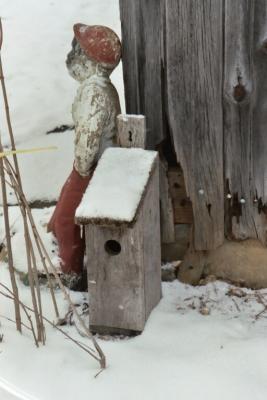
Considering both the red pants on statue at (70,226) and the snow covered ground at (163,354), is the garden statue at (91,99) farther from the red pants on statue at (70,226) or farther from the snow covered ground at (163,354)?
the snow covered ground at (163,354)

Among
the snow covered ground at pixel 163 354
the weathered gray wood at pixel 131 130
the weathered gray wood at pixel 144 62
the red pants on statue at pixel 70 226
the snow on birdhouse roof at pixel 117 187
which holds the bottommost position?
the snow covered ground at pixel 163 354

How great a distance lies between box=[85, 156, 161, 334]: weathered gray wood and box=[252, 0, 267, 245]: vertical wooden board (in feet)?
1.35

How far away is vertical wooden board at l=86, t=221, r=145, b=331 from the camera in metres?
2.71

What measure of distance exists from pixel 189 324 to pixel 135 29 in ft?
3.80

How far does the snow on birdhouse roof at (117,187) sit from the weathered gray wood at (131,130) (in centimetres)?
3

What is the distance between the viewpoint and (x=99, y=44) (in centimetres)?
284

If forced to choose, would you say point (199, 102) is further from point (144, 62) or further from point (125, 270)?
point (125, 270)

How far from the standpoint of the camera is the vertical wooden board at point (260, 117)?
2742 mm

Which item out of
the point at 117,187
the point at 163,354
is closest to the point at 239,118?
the point at 117,187

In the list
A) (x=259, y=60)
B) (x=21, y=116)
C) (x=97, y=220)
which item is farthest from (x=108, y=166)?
(x=21, y=116)

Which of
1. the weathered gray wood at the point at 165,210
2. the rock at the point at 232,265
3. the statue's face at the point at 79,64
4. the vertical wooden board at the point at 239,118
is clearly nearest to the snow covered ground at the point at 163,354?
the rock at the point at 232,265

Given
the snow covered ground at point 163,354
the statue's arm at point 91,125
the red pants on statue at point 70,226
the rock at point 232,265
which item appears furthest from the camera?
the rock at point 232,265

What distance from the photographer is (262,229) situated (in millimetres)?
3049

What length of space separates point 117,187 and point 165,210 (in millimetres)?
473
